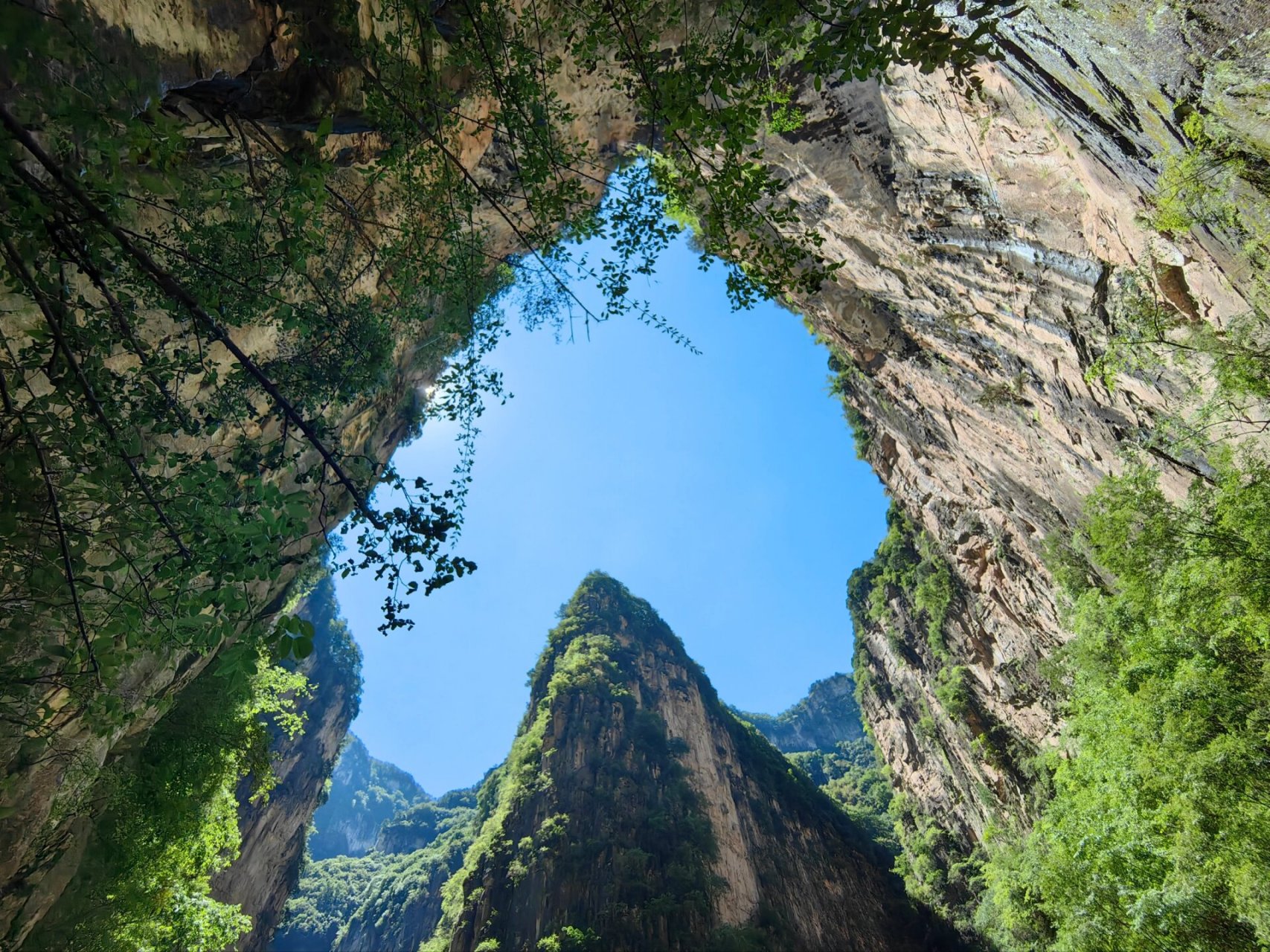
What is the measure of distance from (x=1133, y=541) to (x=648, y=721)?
3234 centimetres

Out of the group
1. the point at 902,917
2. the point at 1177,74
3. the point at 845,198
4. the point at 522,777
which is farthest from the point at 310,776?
the point at 1177,74

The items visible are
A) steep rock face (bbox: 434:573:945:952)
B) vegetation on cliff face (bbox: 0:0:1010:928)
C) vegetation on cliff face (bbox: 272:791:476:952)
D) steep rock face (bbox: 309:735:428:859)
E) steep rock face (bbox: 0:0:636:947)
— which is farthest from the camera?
steep rock face (bbox: 309:735:428:859)

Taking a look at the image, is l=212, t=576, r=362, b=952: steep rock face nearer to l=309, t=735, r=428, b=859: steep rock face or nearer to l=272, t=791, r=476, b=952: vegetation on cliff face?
l=272, t=791, r=476, b=952: vegetation on cliff face

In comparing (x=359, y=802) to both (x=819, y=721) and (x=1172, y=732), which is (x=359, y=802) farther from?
(x=1172, y=732)

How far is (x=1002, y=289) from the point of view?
10.5 m

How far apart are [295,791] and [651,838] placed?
20.3 meters

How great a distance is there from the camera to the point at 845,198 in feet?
43.8

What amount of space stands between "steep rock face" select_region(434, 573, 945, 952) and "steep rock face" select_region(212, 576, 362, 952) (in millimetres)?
8730

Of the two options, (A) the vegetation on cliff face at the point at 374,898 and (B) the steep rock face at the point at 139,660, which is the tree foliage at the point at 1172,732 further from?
(A) the vegetation on cliff face at the point at 374,898

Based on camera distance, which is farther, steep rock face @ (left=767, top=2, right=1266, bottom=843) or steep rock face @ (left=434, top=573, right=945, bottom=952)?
steep rock face @ (left=434, top=573, right=945, bottom=952)

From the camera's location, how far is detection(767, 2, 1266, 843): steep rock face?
7.29 meters

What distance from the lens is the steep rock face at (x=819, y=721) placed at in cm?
6800

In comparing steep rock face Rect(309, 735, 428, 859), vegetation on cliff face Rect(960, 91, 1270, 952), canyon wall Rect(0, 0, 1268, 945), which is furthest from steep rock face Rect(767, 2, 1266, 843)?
steep rock face Rect(309, 735, 428, 859)

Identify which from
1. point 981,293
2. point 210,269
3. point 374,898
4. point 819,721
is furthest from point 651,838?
point 819,721
